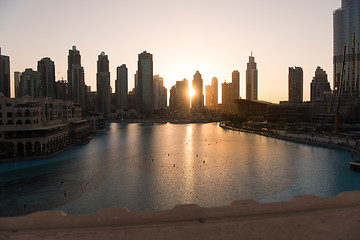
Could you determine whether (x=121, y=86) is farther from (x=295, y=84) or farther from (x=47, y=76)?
(x=295, y=84)

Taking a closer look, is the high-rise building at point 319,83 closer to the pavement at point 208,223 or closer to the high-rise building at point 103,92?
the high-rise building at point 103,92

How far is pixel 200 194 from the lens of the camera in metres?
18.5

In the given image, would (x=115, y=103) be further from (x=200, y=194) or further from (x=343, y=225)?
(x=343, y=225)

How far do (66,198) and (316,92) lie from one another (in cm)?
14195

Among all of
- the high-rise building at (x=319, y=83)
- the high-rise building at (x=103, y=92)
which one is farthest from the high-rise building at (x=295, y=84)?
the high-rise building at (x=103, y=92)

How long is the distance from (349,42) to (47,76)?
135 metres

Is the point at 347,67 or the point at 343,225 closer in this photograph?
the point at 343,225

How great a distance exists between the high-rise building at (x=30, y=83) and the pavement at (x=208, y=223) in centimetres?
13238

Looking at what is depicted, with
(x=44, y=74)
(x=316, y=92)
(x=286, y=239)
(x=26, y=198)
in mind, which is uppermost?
(x=44, y=74)

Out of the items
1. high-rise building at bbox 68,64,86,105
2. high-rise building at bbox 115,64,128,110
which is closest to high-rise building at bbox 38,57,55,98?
high-rise building at bbox 68,64,86,105

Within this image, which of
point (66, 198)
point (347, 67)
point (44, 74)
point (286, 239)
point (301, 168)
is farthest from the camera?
point (44, 74)

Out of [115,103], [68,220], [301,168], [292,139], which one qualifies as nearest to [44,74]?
[115,103]

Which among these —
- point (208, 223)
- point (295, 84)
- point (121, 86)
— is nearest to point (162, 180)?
point (208, 223)

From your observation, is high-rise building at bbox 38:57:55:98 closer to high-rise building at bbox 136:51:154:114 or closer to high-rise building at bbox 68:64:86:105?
high-rise building at bbox 68:64:86:105
